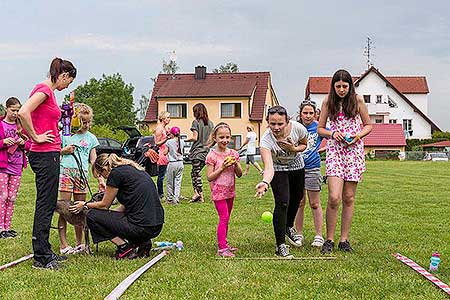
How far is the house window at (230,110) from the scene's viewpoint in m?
50.0

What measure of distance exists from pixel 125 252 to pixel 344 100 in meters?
2.79

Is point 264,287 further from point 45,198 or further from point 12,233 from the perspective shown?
point 12,233

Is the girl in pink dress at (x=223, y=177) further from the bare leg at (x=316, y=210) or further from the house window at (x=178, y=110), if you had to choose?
the house window at (x=178, y=110)

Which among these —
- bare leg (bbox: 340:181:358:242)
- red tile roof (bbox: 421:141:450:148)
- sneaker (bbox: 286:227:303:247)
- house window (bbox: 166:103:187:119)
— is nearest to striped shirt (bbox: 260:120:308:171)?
bare leg (bbox: 340:181:358:242)

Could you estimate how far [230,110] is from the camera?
50.2 meters

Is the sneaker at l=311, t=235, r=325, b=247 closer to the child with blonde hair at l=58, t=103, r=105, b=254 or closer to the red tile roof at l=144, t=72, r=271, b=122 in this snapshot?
the child with blonde hair at l=58, t=103, r=105, b=254

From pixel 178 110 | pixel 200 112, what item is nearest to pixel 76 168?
pixel 200 112

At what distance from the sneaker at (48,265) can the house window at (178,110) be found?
44936mm

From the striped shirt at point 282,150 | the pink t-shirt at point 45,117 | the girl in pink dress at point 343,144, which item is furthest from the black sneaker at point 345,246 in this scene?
the pink t-shirt at point 45,117

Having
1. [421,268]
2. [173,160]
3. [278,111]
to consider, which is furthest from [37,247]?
[173,160]

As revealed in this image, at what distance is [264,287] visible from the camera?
5.07 meters

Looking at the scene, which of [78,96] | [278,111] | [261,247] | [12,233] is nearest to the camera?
[278,111]

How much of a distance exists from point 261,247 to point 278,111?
1.57 m

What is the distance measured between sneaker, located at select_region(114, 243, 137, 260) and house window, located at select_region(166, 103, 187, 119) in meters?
44.4
